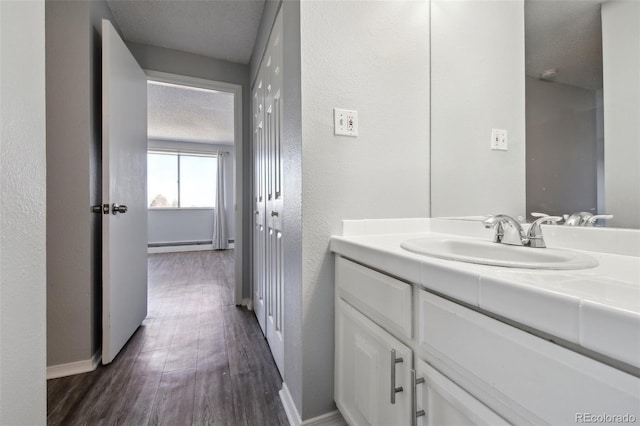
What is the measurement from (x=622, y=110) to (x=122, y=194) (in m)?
2.28

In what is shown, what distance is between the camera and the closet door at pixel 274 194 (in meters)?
1.45

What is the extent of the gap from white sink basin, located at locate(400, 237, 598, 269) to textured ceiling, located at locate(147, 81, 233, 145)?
2739 mm

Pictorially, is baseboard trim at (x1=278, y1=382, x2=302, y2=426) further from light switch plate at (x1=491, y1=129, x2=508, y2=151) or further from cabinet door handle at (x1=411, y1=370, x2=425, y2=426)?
light switch plate at (x1=491, y1=129, x2=508, y2=151)

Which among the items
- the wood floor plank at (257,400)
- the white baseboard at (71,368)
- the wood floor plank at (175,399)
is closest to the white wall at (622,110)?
the wood floor plank at (257,400)

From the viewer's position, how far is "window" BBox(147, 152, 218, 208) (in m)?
6.07

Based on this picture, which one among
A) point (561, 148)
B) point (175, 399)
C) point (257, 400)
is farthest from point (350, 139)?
point (175, 399)

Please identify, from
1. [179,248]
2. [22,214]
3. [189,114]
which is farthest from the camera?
[179,248]

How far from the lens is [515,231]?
2.93 feet

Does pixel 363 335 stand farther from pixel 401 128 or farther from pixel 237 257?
pixel 237 257

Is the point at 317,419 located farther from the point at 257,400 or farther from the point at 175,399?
the point at 175,399

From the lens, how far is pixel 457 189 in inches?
49.6

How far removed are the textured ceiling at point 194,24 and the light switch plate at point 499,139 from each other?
1737 millimetres

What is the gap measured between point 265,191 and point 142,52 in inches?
67.4

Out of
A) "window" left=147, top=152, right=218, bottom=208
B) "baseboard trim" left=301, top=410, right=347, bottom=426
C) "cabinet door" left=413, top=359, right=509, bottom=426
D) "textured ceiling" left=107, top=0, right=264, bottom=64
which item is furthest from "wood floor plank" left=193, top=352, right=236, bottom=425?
"window" left=147, top=152, right=218, bottom=208
